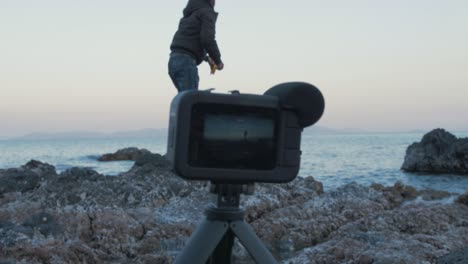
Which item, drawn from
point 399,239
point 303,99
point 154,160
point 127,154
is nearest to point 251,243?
point 303,99

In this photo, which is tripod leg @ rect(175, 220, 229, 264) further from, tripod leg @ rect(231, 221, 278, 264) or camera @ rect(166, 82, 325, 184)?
camera @ rect(166, 82, 325, 184)

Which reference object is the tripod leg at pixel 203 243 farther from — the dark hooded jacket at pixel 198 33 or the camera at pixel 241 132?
the dark hooded jacket at pixel 198 33

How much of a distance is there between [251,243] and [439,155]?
23.9 m

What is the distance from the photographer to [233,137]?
2.29 meters

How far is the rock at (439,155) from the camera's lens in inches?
925

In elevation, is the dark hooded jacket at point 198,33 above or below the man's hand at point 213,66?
above

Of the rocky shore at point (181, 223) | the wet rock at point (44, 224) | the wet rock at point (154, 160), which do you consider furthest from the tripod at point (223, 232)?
the wet rock at point (154, 160)

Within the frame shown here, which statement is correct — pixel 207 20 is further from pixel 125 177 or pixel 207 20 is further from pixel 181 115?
pixel 125 177

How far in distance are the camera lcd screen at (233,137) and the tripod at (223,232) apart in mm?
221

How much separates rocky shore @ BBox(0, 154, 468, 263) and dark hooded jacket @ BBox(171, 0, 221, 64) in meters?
1.88

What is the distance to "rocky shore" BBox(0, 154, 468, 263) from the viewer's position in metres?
→ 4.92

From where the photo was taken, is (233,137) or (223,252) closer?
(233,137)

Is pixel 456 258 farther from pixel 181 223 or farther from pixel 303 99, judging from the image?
pixel 181 223

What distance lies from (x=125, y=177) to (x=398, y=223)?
4.46m
